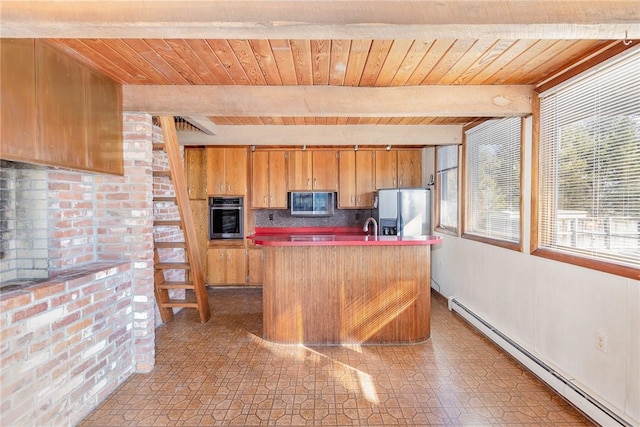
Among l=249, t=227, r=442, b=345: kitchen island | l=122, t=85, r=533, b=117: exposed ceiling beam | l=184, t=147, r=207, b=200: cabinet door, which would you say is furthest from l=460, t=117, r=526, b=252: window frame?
l=184, t=147, r=207, b=200: cabinet door

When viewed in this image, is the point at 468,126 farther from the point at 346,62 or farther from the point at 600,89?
the point at 346,62

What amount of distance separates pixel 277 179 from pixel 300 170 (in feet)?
1.28

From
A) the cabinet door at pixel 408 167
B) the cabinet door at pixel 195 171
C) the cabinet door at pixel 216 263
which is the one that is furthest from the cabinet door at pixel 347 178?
the cabinet door at pixel 195 171

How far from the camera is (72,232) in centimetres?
237

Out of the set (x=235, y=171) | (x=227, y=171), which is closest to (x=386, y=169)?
(x=235, y=171)

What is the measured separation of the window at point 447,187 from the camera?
4.22 m

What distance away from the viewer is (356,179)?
523 cm

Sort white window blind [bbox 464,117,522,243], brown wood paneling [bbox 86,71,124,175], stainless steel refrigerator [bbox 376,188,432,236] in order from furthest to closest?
1. stainless steel refrigerator [bbox 376,188,432,236]
2. white window blind [bbox 464,117,522,243]
3. brown wood paneling [bbox 86,71,124,175]

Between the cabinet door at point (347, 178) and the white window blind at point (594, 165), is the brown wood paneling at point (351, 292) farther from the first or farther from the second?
the cabinet door at point (347, 178)

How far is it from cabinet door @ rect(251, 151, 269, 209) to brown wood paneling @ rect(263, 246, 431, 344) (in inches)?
86.2

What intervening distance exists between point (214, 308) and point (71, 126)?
2.86 meters

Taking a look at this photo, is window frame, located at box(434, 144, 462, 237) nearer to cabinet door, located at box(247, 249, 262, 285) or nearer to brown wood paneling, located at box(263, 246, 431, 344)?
brown wood paneling, located at box(263, 246, 431, 344)

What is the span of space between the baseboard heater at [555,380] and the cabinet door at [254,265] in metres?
3.09

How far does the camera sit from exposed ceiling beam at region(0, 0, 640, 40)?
127 centimetres
